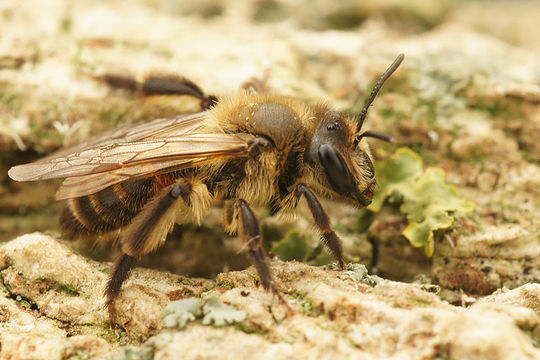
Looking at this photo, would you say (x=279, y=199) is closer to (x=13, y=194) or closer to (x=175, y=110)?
(x=175, y=110)

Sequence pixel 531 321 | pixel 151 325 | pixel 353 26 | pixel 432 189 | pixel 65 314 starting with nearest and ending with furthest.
A: 1. pixel 531 321
2. pixel 151 325
3. pixel 65 314
4. pixel 432 189
5. pixel 353 26

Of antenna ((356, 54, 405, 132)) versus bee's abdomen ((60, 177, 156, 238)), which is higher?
antenna ((356, 54, 405, 132))

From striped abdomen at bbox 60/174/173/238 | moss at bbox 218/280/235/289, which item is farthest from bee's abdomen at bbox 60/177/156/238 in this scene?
moss at bbox 218/280/235/289

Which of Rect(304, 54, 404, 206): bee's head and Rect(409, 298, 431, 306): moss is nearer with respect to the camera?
Rect(409, 298, 431, 306): moss

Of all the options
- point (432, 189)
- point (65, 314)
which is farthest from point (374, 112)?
point (65, 314)

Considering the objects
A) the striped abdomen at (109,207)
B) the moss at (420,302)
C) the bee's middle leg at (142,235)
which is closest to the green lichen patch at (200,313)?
the bee's middle leg at (142,235)

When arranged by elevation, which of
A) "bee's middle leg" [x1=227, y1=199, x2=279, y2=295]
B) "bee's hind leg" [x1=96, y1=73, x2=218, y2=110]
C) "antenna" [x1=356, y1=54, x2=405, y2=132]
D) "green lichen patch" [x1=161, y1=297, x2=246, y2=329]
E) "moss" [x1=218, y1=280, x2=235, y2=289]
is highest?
"antenna" [x1=356, y1=54, x2=405, y2=132]

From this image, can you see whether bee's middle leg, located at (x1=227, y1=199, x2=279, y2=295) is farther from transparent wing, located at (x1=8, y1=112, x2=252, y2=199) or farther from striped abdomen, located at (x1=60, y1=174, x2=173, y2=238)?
striped abdomen, located at (x1=60, y1=174, x2=173, y2=238)

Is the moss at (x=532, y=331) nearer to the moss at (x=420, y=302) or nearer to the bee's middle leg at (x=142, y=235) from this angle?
the moss at (x=420, y=302)
